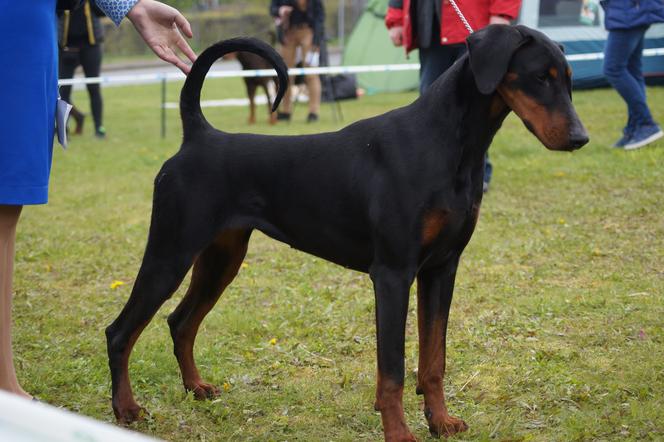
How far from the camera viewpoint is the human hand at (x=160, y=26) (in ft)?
10.9

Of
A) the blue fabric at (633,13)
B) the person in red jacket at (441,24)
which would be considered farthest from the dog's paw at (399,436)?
the blue fabric at (633,13)

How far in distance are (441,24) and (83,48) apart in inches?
264

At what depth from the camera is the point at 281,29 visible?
1311 centimetres

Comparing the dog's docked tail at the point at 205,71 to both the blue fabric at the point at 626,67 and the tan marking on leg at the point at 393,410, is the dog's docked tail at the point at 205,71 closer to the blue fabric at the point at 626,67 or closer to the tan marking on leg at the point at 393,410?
the tan marking on leg at the point at 393,410

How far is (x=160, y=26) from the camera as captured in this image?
3373 millimetres

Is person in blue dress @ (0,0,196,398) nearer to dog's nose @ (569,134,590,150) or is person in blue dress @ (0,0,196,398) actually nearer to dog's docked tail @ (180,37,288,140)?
dog's docked tail @ (180,37,288,140)

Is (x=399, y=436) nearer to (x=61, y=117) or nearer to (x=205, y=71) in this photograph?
(x=205, y=71)

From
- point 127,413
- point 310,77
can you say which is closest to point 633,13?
point 310,77

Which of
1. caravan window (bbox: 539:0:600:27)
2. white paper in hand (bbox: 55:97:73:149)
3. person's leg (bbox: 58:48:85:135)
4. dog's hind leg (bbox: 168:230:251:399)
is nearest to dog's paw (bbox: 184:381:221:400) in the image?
dog's hind leg (bbox: 168:230:251:399)

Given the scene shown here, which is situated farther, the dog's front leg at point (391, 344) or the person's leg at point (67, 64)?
the person's leg at point (67, 64)

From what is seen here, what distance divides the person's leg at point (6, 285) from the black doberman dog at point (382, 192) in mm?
394

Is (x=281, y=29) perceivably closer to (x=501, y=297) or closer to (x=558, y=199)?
(x=558, y=199)

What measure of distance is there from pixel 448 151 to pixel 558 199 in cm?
460

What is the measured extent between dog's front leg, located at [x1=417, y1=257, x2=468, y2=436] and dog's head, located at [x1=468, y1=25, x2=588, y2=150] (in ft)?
2.09
